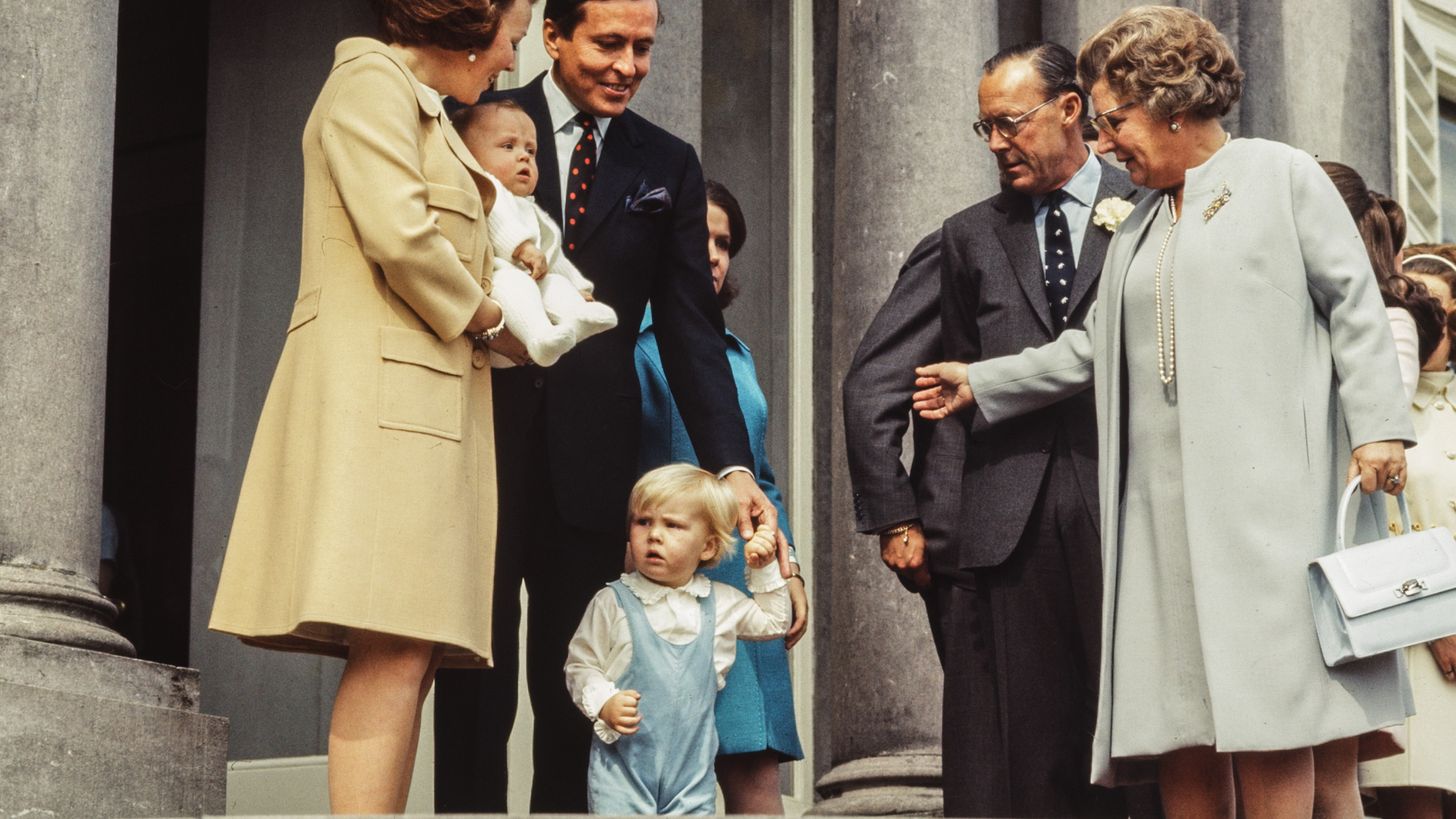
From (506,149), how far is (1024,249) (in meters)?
1.34

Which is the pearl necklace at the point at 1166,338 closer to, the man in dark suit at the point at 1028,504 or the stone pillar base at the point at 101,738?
the man in dark suit at the point at 1028,504

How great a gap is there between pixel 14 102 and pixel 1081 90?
2599mm

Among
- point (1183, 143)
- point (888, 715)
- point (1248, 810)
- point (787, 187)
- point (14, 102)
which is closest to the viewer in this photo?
point (1248, 810)

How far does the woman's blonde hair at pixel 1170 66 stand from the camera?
19.1 ft

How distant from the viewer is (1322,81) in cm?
1032

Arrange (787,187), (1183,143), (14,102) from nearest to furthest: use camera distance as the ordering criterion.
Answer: (1183,143) → (14,102) → (787,187)

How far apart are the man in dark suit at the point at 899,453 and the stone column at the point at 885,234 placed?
7.61 ft

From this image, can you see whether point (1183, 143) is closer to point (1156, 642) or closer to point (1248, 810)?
point (1156, 642)

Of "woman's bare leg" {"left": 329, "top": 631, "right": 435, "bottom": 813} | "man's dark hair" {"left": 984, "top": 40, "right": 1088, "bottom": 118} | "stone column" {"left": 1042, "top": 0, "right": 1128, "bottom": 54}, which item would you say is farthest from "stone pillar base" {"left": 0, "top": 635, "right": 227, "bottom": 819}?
"stone column" {"left": 1042, "top": 0, "right": 1128, "bottom": 54}

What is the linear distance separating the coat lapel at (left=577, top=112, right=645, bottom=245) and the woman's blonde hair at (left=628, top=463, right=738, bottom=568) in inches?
23.0

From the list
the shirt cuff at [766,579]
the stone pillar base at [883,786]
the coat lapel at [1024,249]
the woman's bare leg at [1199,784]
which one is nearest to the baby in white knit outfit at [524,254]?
the shirt cuff at [766,579]

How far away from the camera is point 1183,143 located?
5871 millimetres

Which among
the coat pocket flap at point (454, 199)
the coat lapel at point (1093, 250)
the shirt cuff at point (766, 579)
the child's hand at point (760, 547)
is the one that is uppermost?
the coat lapel at point (1093, 250)

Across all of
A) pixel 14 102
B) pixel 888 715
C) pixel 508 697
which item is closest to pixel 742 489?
pixel 508 697
